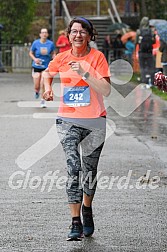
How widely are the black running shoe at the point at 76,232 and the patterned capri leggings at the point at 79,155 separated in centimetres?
19

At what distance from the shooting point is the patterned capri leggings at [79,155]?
7.72 meters

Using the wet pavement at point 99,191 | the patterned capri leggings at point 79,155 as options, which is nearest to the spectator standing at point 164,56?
the wet pavement at point 99,191

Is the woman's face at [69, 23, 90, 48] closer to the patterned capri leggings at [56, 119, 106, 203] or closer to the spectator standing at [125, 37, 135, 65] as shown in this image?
the patterned capri leggings at [56, 119, 106, 203]

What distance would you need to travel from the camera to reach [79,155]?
25.7ft

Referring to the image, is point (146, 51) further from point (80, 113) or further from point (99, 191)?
point (80, 113)

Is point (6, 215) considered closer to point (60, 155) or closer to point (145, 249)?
point (145, 249)

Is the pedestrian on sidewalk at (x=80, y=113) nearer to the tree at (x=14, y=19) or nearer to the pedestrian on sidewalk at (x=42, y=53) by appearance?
the pedestrian on sidewalk at (x=42, y=53)

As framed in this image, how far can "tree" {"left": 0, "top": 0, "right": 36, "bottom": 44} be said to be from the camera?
45.2m

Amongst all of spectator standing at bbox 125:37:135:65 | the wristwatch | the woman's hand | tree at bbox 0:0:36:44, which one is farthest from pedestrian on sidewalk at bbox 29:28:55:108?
tree at bbox 0:0:36:44

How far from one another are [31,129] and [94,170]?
346 inches

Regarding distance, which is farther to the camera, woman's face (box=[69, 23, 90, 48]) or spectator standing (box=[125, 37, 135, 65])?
spectator standing (box=[125, 37, 135, 65])

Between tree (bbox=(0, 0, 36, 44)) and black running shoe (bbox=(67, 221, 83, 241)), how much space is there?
37907 mm

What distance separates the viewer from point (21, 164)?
40.2 feet

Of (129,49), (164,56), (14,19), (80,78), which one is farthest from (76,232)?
(14,19)
